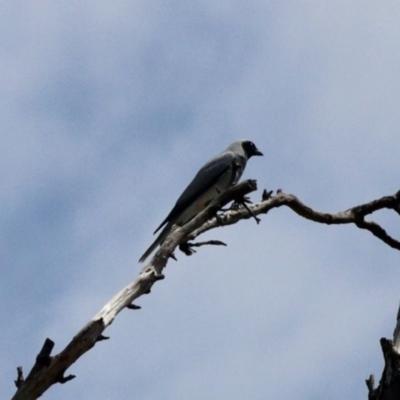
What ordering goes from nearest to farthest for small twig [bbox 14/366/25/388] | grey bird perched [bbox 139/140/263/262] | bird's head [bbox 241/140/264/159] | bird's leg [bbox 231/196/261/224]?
small twig [bbox 14/366/25/388] → bird's leg [bbox 231/196/261/224] → grey bird perched [bbox 139/140/263/262] → bird's head [bbox 241/140/264/159]

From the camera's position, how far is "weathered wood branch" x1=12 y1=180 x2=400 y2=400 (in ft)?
22.0

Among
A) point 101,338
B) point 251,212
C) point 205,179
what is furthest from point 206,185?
point 101,338

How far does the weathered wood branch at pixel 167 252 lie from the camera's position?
22.0 ft

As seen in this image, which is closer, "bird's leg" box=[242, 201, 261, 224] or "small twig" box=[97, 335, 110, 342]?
"small twig" box=[97, 335, 110, 342]

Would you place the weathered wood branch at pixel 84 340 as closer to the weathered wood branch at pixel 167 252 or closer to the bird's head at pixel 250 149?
the weathered wood branch at pixel 167 252

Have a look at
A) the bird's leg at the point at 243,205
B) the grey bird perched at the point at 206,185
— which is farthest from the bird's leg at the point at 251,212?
the grey bird perched at the point at 206,185

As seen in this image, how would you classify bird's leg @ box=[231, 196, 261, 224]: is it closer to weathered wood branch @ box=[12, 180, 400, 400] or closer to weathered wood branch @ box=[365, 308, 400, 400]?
weathered wood branch @ box=[12, 180, 400, 400]

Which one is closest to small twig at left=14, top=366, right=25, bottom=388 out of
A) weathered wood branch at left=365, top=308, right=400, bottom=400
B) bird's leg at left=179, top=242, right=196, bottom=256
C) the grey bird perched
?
weathered wood branch at left=365, top=308, right=400, bottom=400

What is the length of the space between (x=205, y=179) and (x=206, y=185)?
173 millimetres

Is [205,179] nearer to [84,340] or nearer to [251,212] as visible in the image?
[251,212]

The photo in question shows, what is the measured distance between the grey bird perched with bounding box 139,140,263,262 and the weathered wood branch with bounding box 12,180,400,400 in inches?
160

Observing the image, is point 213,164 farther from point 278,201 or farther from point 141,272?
point 141,272

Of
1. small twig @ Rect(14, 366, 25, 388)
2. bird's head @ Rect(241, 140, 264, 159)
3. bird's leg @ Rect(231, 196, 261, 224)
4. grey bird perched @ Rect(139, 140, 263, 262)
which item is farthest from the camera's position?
bird's head @ Rect(241, 140, 264, 159)

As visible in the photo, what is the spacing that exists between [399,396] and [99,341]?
2206 millimetres
